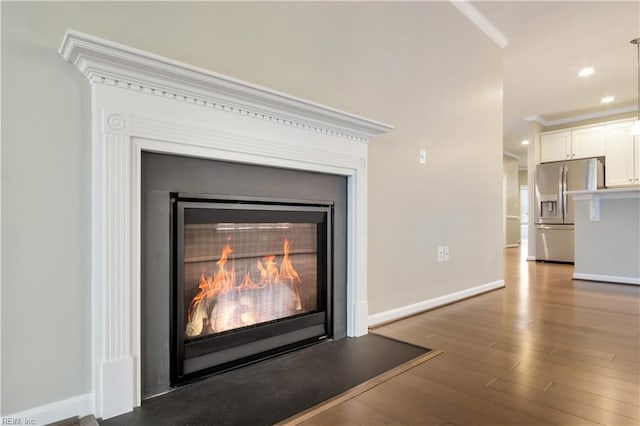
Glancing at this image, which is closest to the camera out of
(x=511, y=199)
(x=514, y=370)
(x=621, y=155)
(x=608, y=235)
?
(x=514, y=370)

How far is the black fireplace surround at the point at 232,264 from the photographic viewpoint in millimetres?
1377

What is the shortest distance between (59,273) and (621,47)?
5512mm

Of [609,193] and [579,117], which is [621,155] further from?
[609,193]

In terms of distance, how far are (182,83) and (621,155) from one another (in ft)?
23.5

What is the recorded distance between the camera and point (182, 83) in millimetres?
1352

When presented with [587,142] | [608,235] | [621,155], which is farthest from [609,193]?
[587,142]

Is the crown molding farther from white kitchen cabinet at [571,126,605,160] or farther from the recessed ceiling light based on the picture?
white kitchen cabinet at [571,126,605,160]

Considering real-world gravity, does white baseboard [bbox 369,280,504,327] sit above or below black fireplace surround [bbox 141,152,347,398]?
below

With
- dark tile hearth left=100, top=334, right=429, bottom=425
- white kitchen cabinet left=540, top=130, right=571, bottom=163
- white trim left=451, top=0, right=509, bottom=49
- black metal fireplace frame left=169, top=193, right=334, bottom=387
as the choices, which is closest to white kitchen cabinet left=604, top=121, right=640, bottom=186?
white kitchen cabinet left=540, top=130, right=571, bottom=163

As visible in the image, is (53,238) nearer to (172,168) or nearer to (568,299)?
(172,168)

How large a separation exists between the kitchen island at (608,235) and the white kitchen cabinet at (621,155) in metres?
2.46

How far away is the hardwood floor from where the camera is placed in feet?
4.08

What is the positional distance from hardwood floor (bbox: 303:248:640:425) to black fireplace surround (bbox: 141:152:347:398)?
1.80 ft

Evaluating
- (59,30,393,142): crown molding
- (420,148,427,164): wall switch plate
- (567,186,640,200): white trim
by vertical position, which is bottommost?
(567,186,640,200): white trim
